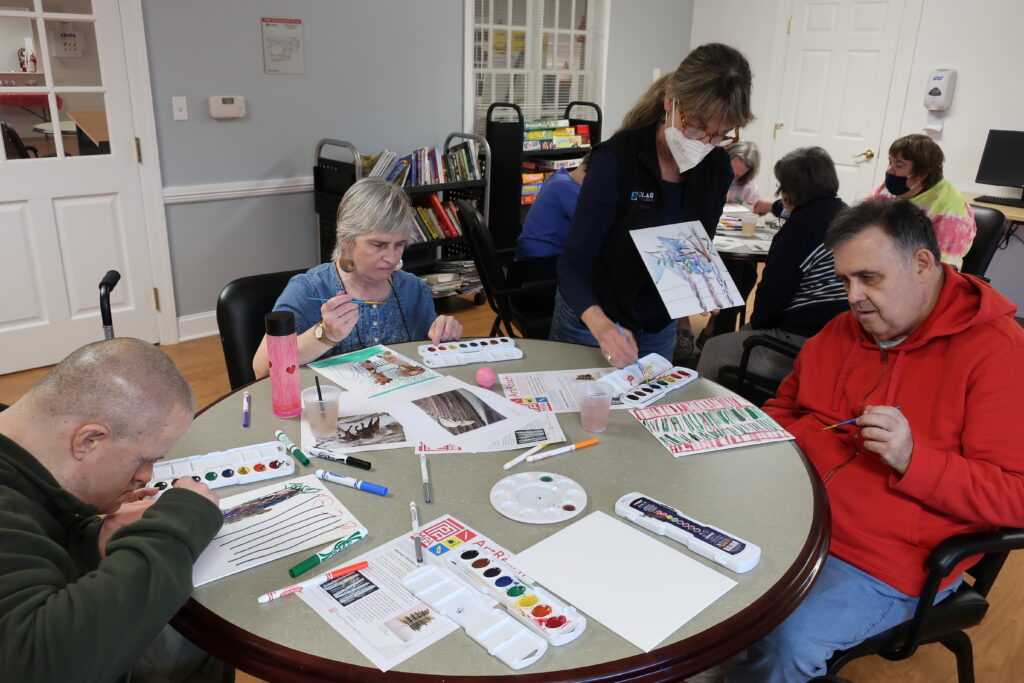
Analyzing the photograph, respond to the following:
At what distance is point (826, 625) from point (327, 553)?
0.93m

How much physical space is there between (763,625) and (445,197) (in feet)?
13.2

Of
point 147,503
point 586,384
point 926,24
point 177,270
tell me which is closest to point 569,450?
point 586,384

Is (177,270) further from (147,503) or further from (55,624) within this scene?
(55,624)

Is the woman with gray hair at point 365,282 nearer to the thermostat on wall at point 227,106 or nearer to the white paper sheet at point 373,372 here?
the white paper sheet at point 373,372

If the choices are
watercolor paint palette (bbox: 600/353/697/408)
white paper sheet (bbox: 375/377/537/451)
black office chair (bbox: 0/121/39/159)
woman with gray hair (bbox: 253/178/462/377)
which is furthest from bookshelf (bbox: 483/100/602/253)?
white paper sheet (bbox: 375/377/537/451)

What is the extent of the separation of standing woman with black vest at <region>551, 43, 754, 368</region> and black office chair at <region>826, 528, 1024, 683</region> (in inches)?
30.0

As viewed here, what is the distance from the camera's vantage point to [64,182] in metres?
3.49

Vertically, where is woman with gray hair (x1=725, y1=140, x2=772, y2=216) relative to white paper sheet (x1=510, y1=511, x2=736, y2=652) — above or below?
above

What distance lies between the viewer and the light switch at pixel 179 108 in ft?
12.0

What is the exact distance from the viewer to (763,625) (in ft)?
3.33

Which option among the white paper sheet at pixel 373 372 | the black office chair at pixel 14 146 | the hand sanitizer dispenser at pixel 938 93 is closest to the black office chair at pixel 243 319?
the white paper sheet at pixel 373 372

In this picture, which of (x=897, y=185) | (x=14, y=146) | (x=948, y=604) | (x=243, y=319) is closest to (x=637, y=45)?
(x=897, y=185)

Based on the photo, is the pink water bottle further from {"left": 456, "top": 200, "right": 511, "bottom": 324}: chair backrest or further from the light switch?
the light switch

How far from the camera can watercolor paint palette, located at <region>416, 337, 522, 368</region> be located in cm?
188
